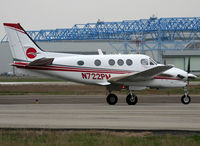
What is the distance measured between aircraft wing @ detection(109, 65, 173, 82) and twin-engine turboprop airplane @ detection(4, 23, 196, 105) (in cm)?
6

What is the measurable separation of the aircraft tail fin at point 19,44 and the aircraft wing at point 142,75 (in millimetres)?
5564

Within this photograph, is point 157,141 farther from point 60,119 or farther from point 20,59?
point 20,59

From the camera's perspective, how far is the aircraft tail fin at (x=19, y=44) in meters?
24.5

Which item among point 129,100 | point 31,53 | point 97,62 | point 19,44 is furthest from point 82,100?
point 19,44

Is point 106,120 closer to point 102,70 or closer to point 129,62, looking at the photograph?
point 102,70

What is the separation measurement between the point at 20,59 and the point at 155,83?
8.98 m

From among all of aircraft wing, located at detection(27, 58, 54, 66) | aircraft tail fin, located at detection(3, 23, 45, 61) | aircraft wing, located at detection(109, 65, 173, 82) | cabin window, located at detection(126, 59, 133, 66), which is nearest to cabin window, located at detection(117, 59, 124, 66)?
cabin window, located at detection(126, 59, 133, 66)

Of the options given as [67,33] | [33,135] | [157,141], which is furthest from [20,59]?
[67,33]

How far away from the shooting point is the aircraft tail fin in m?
Result: 24.5

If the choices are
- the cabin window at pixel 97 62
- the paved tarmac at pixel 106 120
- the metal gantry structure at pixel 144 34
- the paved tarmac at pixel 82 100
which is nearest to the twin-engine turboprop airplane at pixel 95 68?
the cabin window at pixel 97 62

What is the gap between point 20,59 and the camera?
24547 millimetres

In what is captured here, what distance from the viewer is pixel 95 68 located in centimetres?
2462

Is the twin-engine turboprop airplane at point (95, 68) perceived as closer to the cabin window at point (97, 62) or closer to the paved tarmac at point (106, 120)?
the cabin window at point (97, 62)

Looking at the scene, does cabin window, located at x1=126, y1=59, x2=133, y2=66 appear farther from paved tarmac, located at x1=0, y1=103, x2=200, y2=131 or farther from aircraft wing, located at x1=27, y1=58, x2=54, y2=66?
paved tarmac, located at x1=0, y1=103, x2=200, y2=131
